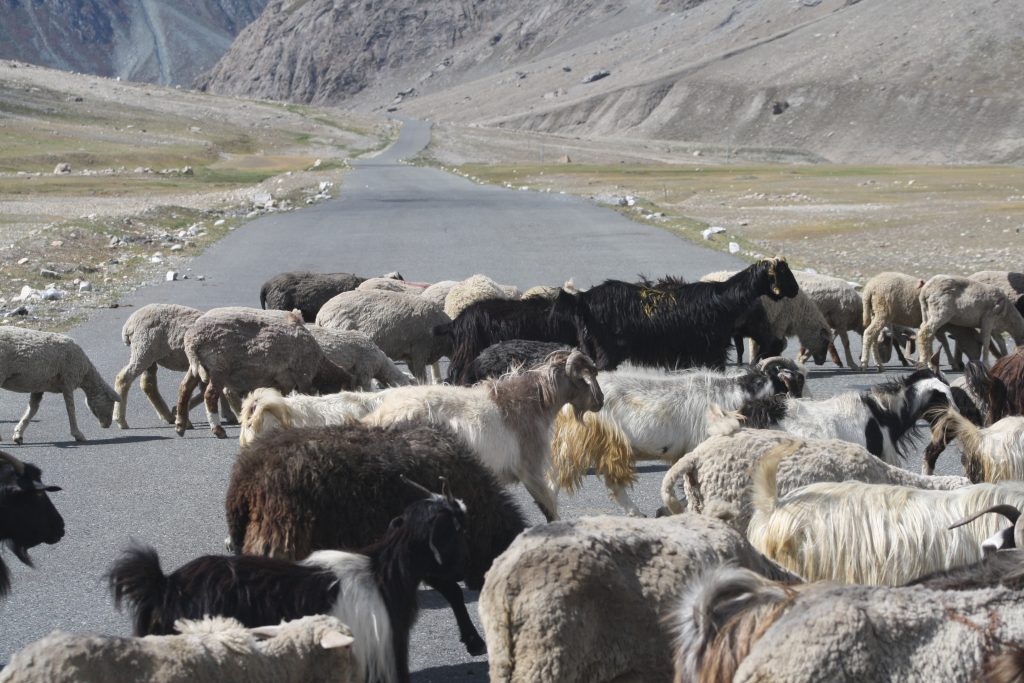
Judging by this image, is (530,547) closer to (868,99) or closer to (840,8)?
(868,99)

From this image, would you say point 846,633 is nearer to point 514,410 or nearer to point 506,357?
point 514,410

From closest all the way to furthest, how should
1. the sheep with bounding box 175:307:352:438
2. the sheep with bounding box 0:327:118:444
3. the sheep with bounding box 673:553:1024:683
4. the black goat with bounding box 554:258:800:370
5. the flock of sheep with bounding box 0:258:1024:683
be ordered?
the sheep with bounding box 673:553:1024:683
the flock of sheep with bounding box 0:258:1024:683
the sheep with bounding box 175:307:352:438
the sheep with bounding box 0:327:118:444
the black goat with bounding box 554:258:800:370

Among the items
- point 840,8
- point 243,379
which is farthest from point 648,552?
point 840,8

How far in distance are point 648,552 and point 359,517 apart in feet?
6.46

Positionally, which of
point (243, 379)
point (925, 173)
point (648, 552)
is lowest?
point (925, 173)

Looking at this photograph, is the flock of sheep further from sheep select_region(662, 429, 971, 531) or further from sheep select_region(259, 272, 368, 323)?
sheep select_region(259, 272, 368, 323)

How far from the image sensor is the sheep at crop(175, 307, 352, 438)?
10.9 m

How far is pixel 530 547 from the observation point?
4730 millimetres

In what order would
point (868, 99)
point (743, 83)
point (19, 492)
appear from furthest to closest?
point (743, 83) < point (868, 99) < point (19, 492)

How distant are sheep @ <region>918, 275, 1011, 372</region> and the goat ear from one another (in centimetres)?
1111

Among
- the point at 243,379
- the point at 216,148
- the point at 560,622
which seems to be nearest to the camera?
the point at 560,622

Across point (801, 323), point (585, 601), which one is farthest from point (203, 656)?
point (801, 323)

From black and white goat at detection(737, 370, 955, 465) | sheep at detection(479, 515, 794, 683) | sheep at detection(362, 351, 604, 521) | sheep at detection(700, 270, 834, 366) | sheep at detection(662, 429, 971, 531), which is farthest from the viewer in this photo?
sheep at detection(700, 270, 834, 366)

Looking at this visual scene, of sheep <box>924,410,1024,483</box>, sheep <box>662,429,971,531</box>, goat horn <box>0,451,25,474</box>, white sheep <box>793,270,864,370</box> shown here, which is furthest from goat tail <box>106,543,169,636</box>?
white sheep <box>793,270,864,370</box>
